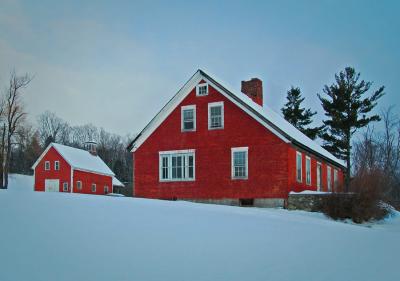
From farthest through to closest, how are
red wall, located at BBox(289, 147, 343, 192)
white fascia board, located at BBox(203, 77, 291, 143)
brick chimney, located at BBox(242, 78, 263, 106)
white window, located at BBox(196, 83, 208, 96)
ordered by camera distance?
brick chimney, located at BBox(242, 78, 263, 106) < white window, located at BBox(196, 83, 208, 96) < red wall, located at BBox(289, 147, 343, 192) < white fascia board, located at BBox(203, 77, 291, 143)

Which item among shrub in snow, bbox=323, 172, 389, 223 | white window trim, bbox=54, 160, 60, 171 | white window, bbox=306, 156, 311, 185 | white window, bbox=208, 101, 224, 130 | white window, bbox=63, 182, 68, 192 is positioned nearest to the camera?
shrub in snow, bbox=323, 172, 389, 223

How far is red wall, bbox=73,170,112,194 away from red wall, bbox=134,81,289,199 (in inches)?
809

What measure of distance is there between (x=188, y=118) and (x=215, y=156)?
2752 mm

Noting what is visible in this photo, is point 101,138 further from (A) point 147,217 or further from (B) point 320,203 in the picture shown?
(A) point 147,217

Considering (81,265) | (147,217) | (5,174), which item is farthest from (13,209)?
(5,174)

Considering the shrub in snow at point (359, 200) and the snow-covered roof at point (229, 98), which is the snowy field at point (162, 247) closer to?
the shrub in snow at point (359, 200)

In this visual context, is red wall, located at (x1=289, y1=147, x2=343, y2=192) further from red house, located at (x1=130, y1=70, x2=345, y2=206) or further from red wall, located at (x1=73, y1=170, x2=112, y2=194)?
red wall, located at (x1=73, y1=170, x2=112, y2=194)

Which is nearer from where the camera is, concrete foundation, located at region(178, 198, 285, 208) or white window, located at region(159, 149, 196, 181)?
concrete foundation, located at region(178, 198, 285, 208)

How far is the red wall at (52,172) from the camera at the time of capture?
44312 millimetres

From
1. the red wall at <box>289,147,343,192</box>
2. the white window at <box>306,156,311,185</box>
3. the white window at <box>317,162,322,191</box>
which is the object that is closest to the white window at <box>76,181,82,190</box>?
the red wall at <box>289,147,343,192</box>

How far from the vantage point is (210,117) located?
24688 millimetres

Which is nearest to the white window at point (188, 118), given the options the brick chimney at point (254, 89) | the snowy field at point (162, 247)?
the brick chimney at point (254, 89)

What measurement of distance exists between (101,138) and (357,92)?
59.4 metres

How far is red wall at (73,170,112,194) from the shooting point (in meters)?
45.2
